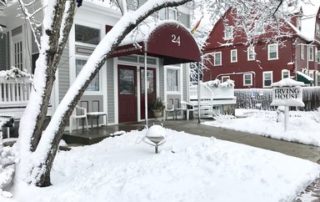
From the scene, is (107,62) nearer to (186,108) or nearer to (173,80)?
(173,80)

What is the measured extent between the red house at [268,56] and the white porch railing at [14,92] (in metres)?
18.5

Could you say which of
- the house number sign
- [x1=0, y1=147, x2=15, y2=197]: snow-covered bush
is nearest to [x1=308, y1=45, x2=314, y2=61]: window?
the house number sign

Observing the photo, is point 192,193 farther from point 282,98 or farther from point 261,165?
point 282,98

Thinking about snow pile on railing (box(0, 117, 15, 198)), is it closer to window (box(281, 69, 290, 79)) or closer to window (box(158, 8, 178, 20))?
window (box(158, 8, 178, 20))

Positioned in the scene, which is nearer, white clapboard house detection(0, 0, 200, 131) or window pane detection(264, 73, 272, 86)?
white clapboard house detection(0, 0, 200, 131)

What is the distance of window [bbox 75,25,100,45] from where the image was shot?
9664mm

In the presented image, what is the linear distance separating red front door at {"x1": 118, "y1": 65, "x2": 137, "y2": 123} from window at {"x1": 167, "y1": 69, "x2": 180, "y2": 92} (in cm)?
214

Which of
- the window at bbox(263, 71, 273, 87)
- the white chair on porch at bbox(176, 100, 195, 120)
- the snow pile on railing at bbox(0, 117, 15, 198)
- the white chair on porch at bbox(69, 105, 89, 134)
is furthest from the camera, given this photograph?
the window at bbox(263, 71, 273, 87)

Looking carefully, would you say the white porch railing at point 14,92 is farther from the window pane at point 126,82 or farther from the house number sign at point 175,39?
the house number sign at point 175,39

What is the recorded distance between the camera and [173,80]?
13.4 meters

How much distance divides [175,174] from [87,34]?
626 centimetres

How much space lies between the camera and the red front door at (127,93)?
11.0 m

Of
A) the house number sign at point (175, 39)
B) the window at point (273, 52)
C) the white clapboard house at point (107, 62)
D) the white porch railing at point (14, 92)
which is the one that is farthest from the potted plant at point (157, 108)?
the window at point (273, 52)

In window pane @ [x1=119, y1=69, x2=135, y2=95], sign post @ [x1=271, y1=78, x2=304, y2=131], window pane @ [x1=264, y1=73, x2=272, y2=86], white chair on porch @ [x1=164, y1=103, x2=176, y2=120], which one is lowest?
white chair on porch @ [x1=164, y1=103, x2=176, y2=120]
